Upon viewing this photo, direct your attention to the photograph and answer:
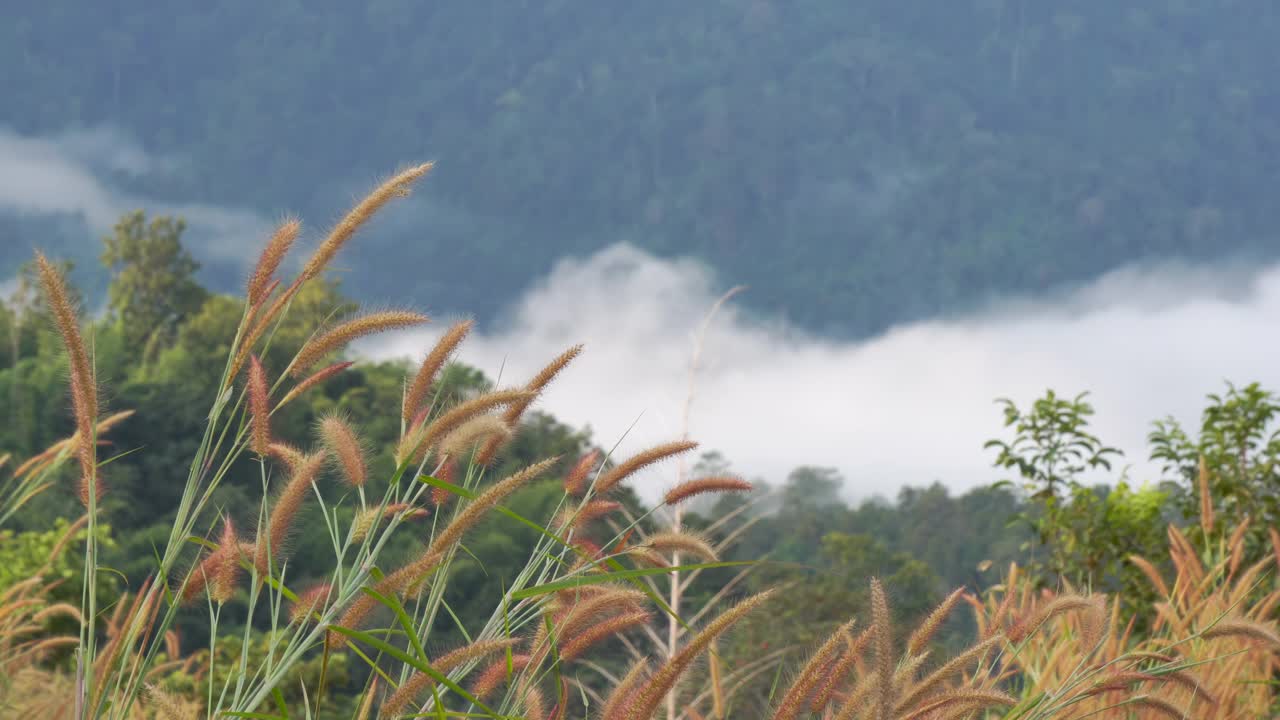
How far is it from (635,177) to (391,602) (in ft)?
329

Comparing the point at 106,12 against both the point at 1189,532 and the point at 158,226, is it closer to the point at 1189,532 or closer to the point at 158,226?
the point at 158,226

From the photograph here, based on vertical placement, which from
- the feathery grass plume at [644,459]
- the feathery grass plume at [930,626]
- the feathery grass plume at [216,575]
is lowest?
the feathery grass plume at [930,626]

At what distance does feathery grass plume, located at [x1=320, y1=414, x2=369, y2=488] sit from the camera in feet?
4.25

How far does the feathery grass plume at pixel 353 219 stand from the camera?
1.41 meters

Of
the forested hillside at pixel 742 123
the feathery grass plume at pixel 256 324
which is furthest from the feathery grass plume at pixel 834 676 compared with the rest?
the forested hillside at pixel 742 123

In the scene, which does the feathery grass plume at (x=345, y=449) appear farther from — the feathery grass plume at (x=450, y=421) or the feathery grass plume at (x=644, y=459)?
the feathery grass plume at (x=644, y=459)

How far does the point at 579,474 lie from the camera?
4.85 feet

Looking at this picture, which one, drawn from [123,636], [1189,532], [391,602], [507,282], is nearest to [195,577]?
[123,636]

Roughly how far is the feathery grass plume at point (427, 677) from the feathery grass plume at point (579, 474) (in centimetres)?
30

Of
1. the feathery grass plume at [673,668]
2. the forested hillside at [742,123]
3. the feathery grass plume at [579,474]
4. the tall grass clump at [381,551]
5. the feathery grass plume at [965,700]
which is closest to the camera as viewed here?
the feathery grass plume at [673,668]

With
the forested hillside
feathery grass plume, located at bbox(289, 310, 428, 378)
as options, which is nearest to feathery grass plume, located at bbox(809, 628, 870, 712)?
feathery grass plume, located at bbox(289, 310, 428, 378)

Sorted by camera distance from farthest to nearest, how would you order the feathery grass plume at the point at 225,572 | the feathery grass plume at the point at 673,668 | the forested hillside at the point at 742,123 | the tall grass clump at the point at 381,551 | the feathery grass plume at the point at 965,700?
the forested hillside at the point at 742,123 < the feathery grass plume at the point at 225,572 < the feathery grass plume at the point at 965,700 < the tall grass clump at the point at 381,551 < the feathery grass plume at the point at 673,668

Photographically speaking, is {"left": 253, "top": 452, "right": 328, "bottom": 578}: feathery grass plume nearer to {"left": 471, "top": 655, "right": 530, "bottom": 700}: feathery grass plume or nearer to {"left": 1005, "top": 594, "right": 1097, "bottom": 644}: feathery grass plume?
{"left": 471, "top": 655, "right": 530, "bottom": 700}: feathery grass plume

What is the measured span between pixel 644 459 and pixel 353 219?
1.45 feet
